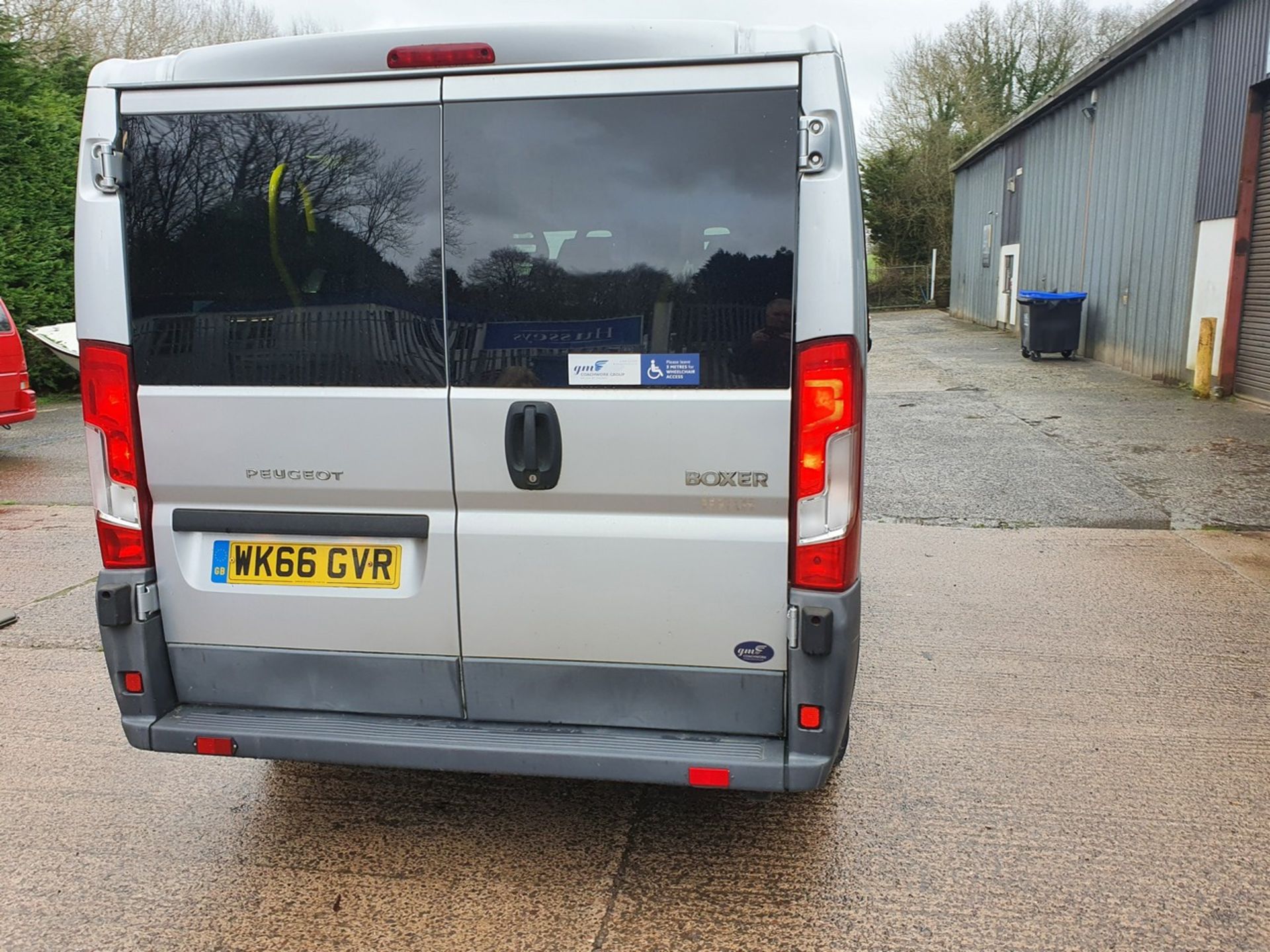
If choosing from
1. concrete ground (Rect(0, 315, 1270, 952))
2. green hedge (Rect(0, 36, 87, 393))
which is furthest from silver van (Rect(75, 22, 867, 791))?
green hedge (Rect(0, 36, 87, 393))

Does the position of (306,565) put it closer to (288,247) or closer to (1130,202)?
(288,247)

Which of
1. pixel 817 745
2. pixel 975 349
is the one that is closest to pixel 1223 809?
pixel 817 745

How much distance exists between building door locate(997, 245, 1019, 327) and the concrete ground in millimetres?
20509

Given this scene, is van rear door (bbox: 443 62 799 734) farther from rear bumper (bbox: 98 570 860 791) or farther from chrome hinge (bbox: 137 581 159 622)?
chrome hinge (bbox: 137 581 159 622)

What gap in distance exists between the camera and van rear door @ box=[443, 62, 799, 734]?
112 inches

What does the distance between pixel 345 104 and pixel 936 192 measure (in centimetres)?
3758

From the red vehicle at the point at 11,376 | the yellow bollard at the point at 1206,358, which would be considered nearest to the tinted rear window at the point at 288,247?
the red vehicle at the point at 11,376

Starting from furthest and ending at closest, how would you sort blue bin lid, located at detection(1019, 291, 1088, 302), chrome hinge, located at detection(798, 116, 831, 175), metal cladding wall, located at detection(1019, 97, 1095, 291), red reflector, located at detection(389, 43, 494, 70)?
metal cladding wall, located at detection(1019, 97, 1095, 291)
blue bin lid, located at detection(1019, 291, 1088, 302)
red reflector, located at detection(389, 43, 494, 70)
chrome hinge, located at detection(798, 116, 831, 175)

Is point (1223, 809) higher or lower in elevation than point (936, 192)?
lower

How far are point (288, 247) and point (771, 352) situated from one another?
1.39 metres

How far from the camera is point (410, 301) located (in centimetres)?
301

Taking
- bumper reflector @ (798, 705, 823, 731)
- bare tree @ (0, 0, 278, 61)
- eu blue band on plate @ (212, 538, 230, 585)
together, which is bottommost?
bumper reflector @ (798, 705, 823, 731)

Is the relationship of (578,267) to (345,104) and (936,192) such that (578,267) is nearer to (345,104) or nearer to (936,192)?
(345,104)

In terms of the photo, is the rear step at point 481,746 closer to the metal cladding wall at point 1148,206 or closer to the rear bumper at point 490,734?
the rear bumper at point 490,734
